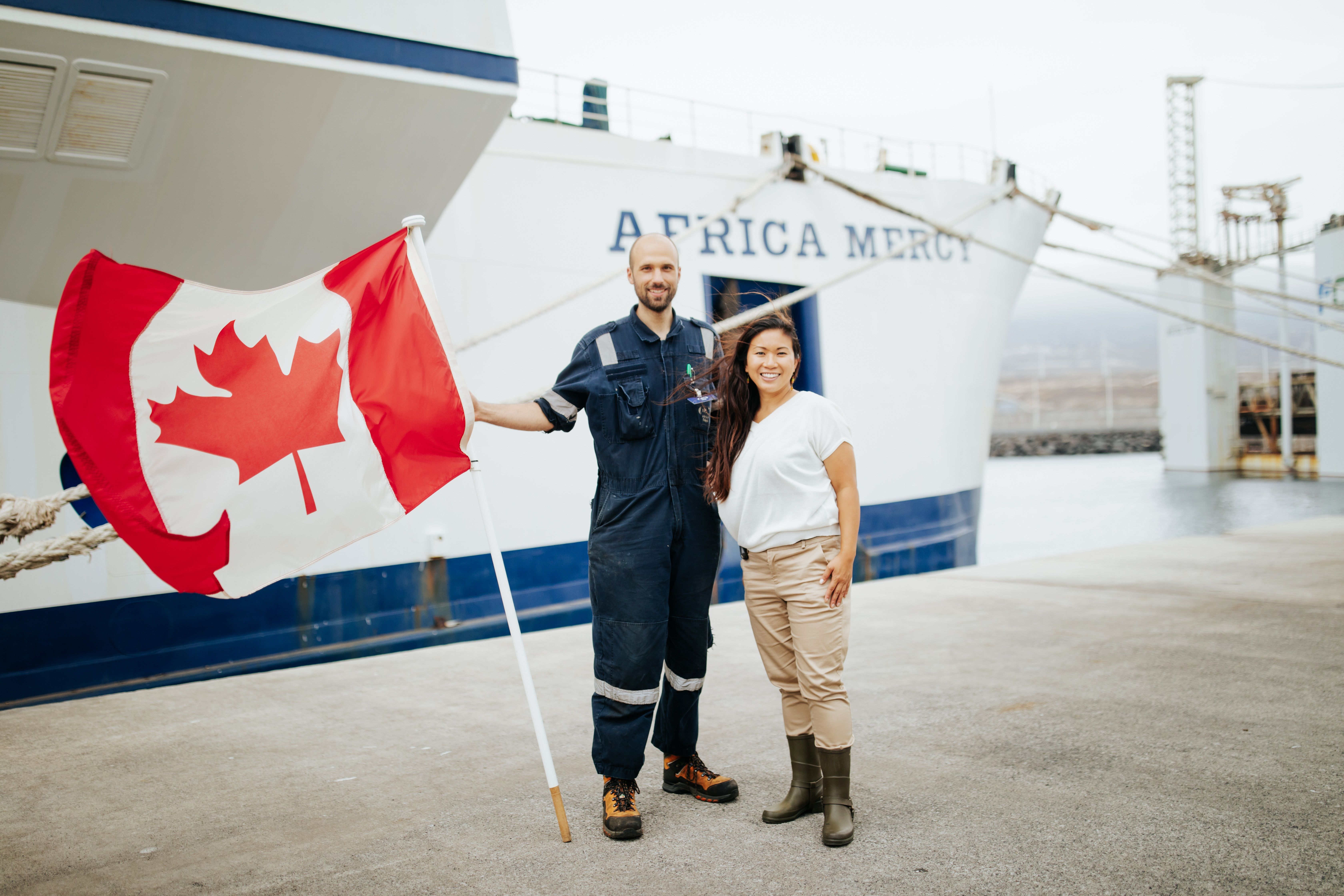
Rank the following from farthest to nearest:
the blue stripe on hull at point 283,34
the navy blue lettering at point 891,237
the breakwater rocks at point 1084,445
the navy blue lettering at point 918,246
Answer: the breakwater rocks at point 1084,445
the navy blue lettering at point 918,246
the navy blue lettering at point 891,237
the blue stripe on hull at point 283,34

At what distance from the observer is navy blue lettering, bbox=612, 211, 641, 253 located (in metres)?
6.55

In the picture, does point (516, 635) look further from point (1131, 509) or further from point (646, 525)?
point (1131, 509)

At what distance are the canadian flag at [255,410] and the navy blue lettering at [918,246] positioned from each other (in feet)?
21.6

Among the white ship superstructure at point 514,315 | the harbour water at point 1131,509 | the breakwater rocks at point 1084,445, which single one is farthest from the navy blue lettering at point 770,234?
the breakwater rocks at point 1084,445

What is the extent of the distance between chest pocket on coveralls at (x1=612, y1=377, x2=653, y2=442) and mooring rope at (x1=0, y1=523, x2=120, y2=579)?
6.59 feet

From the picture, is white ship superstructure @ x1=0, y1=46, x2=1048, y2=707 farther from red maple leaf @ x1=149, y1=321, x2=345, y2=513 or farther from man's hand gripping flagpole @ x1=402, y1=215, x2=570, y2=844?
red maple leaf @ x1=149, y1=321, x2=345, y2=513

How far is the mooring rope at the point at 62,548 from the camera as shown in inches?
128

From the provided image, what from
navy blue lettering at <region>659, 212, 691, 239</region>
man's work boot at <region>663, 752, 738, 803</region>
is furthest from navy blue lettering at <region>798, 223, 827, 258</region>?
man's work boot at <region>663, 752, 738, 803</region>

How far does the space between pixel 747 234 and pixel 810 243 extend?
2.31 feet

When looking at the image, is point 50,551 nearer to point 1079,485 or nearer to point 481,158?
point 481,158

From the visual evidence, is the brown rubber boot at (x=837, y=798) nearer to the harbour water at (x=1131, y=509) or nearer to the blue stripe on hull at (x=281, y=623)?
the blue stripe on hull at (x=281, y=623)

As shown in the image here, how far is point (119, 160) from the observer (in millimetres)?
3537

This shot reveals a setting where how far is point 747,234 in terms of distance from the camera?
7.17 m

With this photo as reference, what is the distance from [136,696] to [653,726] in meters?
2.52
